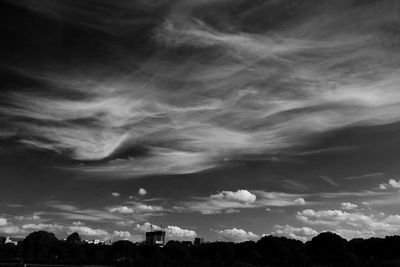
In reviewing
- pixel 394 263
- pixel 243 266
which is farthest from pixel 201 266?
pixel 394 263

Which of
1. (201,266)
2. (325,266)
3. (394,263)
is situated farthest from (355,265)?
(201,266)

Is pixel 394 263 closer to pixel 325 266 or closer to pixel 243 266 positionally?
pixel 325 266

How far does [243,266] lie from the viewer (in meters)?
174

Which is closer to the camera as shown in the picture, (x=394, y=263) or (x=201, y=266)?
(x=394, y=263)

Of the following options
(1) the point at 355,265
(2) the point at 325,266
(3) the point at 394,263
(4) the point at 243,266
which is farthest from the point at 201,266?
(3) the point at 394,263

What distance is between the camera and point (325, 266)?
188 metres

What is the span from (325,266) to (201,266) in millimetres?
53268

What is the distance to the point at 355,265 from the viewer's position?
191375 millimetres

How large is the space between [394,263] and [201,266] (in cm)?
8291

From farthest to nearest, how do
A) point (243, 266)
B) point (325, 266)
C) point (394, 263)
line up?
point (325, 266), point (243, 266), point (394, 263)

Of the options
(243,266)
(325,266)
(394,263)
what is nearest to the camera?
(394,263)

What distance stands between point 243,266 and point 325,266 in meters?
38.5

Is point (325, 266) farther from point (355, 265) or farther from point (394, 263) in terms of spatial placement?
point (394, 263)

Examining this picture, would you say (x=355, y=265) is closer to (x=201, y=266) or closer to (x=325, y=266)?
(x=325, y=266)
